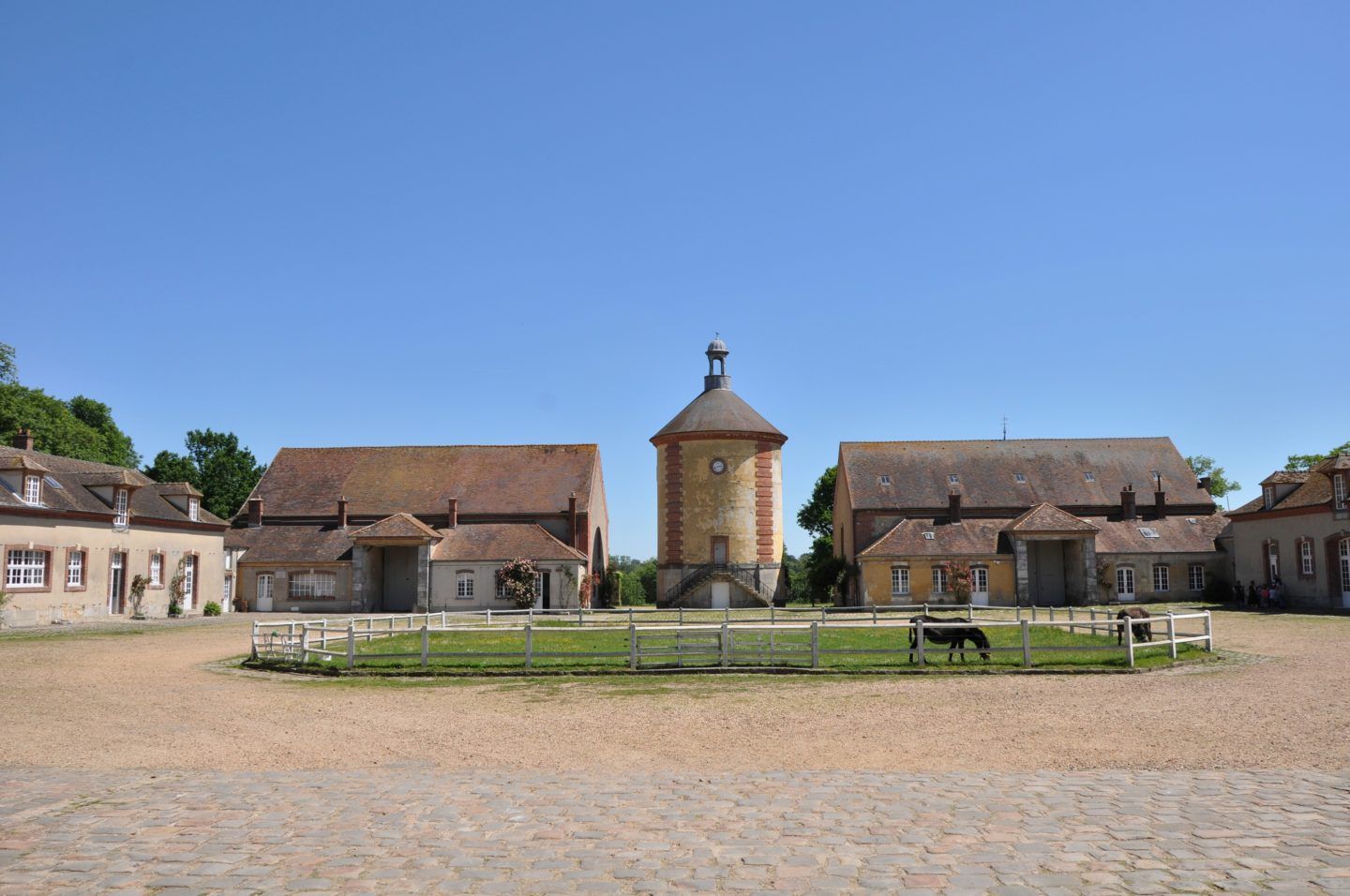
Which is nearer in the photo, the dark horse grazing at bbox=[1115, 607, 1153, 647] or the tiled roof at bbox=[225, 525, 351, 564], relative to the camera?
the dark horse grazing at bbox=[1115, 607, 1153, 647]

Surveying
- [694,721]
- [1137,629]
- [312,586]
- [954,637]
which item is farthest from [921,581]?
[694,721]

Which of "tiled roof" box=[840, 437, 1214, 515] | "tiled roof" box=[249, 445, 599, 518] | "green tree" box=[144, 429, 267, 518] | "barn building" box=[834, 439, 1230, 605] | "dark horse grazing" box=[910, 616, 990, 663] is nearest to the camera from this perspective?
"dark horse grazing" box=[910, 616, 990, 663]

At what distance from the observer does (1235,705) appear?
12.7 metres

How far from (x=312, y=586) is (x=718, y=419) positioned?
19.3 metres

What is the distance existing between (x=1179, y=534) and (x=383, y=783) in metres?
43.1

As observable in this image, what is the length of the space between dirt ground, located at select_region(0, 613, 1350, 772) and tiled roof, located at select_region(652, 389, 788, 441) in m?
29.1

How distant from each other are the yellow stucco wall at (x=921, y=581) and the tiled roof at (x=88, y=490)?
27678 mm

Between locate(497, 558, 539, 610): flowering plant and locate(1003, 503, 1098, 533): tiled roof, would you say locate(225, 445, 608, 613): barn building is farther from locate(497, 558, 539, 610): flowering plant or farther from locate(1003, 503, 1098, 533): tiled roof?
locate(1003, 503, 1098, 533): tiled roof

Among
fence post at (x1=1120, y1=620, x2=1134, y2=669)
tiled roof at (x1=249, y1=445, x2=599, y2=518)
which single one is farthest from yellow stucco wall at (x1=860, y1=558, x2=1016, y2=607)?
fence post at (x1=1120, y1=620, x2=1134, y2=669)

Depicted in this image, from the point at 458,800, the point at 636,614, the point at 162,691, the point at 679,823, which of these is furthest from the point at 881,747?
the point at 636,614

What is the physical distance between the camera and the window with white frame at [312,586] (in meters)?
43.7

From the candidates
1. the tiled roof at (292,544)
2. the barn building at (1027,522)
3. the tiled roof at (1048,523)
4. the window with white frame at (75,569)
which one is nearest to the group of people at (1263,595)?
the barn building at (1027,522)

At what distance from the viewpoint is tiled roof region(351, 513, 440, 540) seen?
139 ft

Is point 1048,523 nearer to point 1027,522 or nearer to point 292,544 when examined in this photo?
point 1027,522
